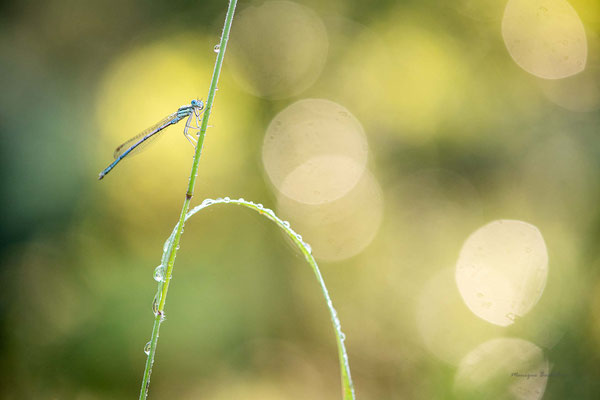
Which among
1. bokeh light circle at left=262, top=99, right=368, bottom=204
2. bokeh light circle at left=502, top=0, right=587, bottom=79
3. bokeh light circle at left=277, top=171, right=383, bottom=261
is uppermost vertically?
bokeh light circle at left=502, top=0, right=587, bottom=79

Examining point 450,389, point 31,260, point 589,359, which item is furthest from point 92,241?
point 589,359

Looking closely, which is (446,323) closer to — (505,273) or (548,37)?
(505,273)

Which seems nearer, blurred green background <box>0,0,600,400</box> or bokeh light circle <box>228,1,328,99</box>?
blurred green background <box>0,0,600,400</box>

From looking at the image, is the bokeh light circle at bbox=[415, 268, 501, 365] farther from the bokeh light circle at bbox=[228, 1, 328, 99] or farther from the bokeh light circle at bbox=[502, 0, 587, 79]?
the bokeh light circle at bbox=[228, 1, 328, 99]

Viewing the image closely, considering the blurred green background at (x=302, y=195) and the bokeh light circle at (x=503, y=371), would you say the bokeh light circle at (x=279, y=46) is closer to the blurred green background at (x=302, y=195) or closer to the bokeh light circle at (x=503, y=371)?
the blurred green background at (x=302, y=195)

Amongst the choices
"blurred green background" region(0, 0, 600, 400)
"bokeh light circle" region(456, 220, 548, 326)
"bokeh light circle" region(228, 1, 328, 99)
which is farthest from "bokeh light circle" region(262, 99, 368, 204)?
"bokeh light circle" region(456, 220, 548, 326)

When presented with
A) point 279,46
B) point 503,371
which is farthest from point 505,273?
point 279,46

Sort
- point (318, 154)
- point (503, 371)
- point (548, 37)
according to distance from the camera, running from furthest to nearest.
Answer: point (318, 154) → point (548, 37) → point (503, 371)
